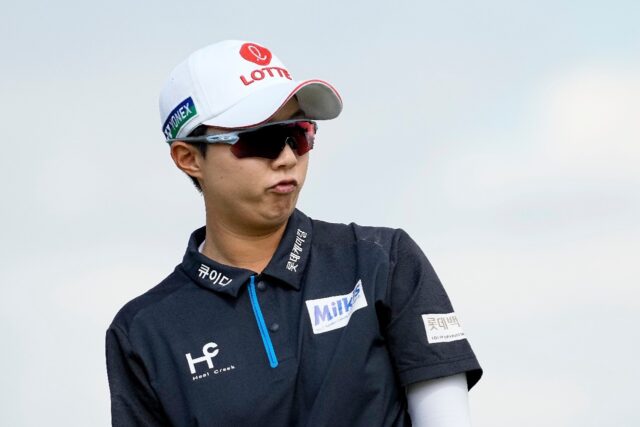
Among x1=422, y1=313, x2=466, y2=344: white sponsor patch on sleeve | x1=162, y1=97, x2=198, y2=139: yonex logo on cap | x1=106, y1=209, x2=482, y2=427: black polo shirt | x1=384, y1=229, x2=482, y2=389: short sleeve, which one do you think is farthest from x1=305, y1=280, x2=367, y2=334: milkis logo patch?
x1=162, y1=97, x2=198, y2=139: yonex logo on cap

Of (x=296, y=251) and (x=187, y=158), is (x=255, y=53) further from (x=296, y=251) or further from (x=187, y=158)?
(x=296, y=251)

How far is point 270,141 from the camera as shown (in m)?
5.22

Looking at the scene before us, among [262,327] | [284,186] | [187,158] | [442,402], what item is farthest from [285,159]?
[442,402]

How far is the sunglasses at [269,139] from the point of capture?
5207 millimetres

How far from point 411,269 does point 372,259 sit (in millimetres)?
142

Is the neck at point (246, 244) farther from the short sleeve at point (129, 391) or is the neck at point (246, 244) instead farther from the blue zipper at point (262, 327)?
the short sleeve at point (129, 391)

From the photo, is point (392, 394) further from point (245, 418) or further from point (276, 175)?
point (276, 175)

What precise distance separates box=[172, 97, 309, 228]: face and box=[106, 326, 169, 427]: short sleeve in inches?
24.1

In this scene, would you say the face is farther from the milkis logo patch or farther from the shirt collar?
the milkis logo patch

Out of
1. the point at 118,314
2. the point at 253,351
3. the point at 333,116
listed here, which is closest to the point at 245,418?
the point at 253,351

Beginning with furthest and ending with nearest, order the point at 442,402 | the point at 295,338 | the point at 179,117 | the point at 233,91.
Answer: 1. the point at 179,117
2. the point at 233,91
3. the point at 295,338
4. the point at 442,402

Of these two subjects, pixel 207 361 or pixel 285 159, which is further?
pixel 207 361

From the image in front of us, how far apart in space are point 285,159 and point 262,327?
60cm

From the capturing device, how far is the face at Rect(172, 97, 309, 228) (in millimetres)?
5188
